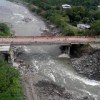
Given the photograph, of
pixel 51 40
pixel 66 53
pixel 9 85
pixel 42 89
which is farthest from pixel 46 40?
pixel 9 85

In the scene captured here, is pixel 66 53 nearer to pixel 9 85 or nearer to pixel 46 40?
pixel 46 40

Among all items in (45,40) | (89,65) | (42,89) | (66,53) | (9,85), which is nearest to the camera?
(9,85)

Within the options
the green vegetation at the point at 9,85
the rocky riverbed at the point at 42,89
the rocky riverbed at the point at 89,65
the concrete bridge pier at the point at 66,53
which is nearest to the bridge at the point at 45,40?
the concrete bridge pier at the point at 66,53

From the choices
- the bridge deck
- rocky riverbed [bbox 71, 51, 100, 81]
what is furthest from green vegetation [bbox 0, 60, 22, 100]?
the bridge deck

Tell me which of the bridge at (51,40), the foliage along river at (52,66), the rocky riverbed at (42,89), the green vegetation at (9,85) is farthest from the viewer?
the bridge at (51,40)

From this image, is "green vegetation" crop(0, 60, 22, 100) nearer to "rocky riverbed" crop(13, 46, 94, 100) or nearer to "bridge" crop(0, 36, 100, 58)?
"rocky riverbed" crop(13, 46, 94, 100)

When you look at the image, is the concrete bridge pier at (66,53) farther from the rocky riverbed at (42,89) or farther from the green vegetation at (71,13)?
the rocky riverbed at (42,89)
